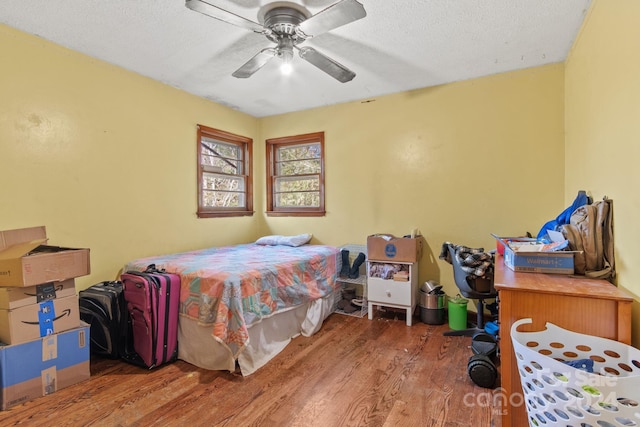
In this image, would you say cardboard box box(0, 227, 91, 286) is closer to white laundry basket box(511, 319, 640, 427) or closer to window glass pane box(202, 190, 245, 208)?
window glass pane box(202, 190, 245, 208)

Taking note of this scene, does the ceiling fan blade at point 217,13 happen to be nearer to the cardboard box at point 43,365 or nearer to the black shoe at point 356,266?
the cardboard box at point 43,365

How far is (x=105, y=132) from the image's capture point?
2785 mm

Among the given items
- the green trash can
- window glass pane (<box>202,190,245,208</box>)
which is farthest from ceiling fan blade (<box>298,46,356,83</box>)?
the green trash can

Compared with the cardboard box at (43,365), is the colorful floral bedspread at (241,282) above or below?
above

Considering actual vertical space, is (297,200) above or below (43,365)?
above

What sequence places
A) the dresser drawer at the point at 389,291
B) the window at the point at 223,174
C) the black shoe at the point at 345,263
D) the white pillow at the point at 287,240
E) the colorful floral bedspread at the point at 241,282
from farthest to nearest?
1. the white pillow at the point at 287,240
2. the window at the point at 223,174
3. the black shoe at the point at 345,263
4. the dresser drawer at the point at 389,291
5. the colorful floral bedspread at the point at 241,282

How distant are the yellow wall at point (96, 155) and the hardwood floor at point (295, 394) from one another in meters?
1.09

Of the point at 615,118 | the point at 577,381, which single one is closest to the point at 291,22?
the point at 615,118

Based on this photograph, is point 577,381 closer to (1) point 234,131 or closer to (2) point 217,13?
(2) point 217,13

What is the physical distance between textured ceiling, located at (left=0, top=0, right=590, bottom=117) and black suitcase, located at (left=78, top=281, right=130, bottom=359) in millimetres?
1962

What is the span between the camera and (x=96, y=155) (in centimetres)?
273

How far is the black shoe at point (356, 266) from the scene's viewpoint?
3.50 meters

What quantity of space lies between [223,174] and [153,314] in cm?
214

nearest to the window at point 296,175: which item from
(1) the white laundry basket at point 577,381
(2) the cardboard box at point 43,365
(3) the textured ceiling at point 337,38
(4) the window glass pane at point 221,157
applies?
(4) the window glass pane at point 221,157
